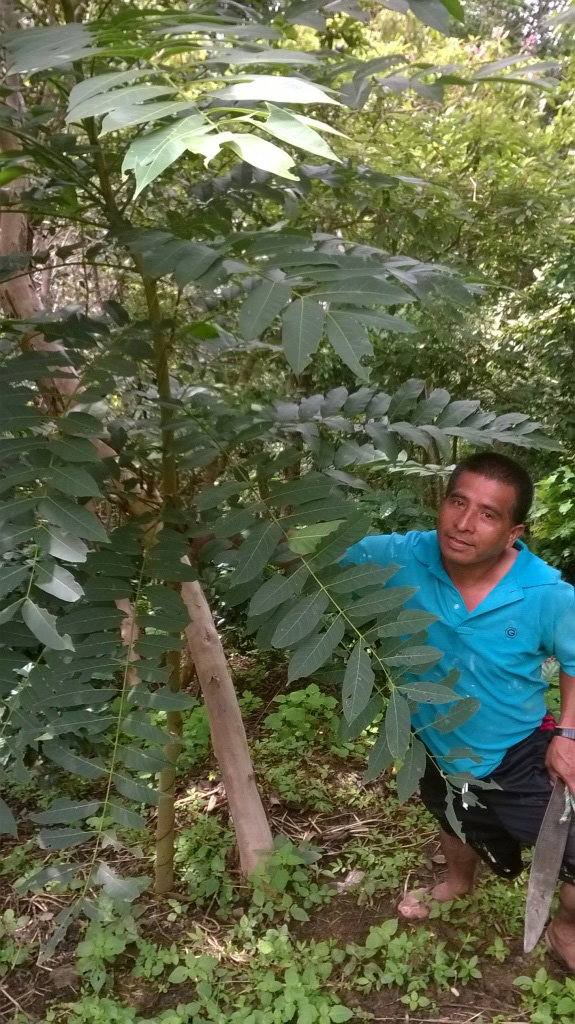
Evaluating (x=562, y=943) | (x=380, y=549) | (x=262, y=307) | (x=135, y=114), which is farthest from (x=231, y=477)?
(x=562, y=943)

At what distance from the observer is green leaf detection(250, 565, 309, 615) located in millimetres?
1134

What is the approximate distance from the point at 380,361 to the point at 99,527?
10.8 ft

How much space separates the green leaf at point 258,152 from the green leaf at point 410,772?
90 centimetres

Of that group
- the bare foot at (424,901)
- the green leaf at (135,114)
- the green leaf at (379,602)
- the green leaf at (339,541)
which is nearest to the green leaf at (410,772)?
the green leaf at (379,602)

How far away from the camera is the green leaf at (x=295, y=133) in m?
0.65

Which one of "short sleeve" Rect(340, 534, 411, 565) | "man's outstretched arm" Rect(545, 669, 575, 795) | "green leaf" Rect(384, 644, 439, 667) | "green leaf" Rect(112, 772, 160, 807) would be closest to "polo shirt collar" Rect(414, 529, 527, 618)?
"short sleeve" Rect(340, 534, 411, 565)

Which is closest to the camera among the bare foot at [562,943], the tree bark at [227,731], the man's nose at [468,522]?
the man's nose at [468,522]

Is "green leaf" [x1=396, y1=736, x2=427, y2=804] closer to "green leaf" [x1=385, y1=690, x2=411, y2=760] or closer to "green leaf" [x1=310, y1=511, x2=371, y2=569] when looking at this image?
"green leaf" [x1=385, y1=690, x2=411, y2=760]

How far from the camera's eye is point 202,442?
142 cm

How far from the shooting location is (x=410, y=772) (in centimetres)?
115

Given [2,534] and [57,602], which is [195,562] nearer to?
[57,602]

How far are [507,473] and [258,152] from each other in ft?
3.42

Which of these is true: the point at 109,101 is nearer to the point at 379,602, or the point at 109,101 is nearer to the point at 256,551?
the point at 256,551

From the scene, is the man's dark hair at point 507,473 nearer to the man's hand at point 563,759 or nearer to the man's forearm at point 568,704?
the man's forearm at point 568,704
